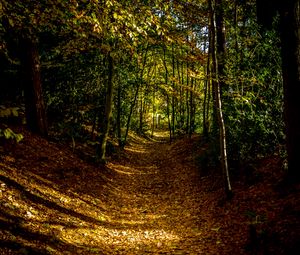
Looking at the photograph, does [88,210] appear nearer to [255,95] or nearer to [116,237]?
[116,237]

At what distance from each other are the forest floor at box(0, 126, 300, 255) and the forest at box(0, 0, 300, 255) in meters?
0.04

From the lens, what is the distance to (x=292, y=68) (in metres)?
7.64

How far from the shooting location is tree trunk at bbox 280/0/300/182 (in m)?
7.60

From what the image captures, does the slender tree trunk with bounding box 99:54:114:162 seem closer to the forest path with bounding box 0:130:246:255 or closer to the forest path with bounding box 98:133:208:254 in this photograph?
the forest path with bounding box 0:130:246:255

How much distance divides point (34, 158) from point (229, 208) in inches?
260

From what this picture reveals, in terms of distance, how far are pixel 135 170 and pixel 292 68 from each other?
1114cm

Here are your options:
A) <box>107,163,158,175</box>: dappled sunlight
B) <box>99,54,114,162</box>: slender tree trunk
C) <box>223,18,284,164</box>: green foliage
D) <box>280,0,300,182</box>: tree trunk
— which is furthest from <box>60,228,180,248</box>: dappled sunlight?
<box>107,163,158,175</box>: dappled sunlight

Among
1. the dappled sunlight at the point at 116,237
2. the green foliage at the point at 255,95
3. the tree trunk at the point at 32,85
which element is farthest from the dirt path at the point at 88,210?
the green foliage at the point at 255,95

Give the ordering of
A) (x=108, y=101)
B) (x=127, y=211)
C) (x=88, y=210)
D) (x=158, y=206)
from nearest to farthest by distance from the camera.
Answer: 1. (x=88, y=210)
2. (x=127, y=211)
3. (x=158, y=206)
4. (x=108, y=101)

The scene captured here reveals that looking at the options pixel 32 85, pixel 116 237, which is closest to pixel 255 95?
pixel 116 237

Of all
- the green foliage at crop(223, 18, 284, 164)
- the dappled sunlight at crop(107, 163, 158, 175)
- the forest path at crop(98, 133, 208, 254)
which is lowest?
the forest path at crop(98, 133, 208, 254)

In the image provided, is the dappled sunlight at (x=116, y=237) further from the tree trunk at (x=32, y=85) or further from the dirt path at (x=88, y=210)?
the tree trunk at (x=32, y=85)

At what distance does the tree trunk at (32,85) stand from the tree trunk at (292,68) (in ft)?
28.8

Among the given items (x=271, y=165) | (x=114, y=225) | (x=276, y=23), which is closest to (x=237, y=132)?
(x=271, y=165)
